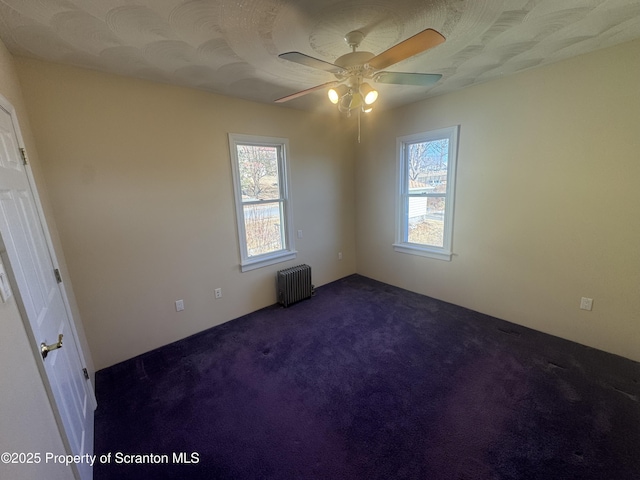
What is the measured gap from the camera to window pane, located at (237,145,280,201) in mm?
3143

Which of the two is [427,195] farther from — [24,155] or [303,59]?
[24,155]

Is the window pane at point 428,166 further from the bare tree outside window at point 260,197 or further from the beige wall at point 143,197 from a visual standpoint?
the bare tree outside window at point 260,197

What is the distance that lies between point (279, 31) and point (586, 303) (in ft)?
11.4

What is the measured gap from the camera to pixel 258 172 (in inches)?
129

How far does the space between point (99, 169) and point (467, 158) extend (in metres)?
3.66

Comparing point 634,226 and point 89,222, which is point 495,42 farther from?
point 89,222

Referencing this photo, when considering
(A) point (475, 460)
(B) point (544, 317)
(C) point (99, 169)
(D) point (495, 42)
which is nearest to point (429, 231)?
(B) point (544, 317)

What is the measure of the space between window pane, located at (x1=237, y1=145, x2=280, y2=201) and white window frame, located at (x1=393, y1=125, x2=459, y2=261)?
171cm

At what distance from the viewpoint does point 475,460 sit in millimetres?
1524

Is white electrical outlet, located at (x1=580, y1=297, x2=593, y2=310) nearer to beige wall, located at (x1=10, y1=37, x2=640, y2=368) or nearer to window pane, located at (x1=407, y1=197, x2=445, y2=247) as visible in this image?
beige wall, located at (x1=10, y1=37, x2=640, y2=368)

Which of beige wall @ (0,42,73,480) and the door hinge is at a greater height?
the door hinge

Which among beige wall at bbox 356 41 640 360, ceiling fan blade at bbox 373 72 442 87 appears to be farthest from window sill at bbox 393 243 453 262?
ceiling fan blade at bbox 373 72 442 87

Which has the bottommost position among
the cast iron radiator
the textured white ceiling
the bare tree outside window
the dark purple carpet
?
the dark purple carpet

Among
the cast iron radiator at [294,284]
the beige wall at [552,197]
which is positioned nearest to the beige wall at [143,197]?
the cast iron radiator at [294,284]
